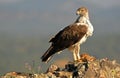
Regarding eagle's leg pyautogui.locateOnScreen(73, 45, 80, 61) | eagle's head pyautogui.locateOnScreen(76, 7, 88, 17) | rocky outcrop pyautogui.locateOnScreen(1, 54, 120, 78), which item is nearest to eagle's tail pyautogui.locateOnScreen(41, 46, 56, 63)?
eagle's leg pyautogui.locateOnScreen(73, 45, 80, 61)

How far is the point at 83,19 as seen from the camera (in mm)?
19953

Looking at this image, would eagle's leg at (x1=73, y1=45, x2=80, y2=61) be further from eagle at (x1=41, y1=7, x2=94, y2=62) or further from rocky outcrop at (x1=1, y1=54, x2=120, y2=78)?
rocky outcrop at (x1=1, y1=54, x2=120, y2=78)

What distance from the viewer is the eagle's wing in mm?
19766

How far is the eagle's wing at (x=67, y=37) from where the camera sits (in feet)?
64.8

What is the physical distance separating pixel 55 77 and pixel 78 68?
1031 millimetres

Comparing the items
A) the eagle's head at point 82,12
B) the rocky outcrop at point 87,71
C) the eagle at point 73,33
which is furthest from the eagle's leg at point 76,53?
the rocky outcrop at point 87,71

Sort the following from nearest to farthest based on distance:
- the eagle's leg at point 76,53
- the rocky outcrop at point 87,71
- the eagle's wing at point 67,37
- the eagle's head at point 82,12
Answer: the rocky outcrop at point 87,71 → the eagle's leg at point 76,53 → the eagle's wing at point 67,37 → the eagle's head at point 82,12

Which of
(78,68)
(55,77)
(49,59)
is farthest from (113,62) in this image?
(49,59)

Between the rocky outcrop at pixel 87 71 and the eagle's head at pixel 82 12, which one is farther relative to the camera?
the eagle's head at pixel 82 12

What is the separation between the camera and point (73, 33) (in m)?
20.4

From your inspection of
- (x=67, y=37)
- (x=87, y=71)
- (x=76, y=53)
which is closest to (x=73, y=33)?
(x=67, y=37)

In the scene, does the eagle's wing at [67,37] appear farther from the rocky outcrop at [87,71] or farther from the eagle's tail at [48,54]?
the rocky outcrop at [87,71]

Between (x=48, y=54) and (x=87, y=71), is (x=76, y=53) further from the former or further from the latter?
(x=87, y=71)

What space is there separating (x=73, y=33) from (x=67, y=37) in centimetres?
37
